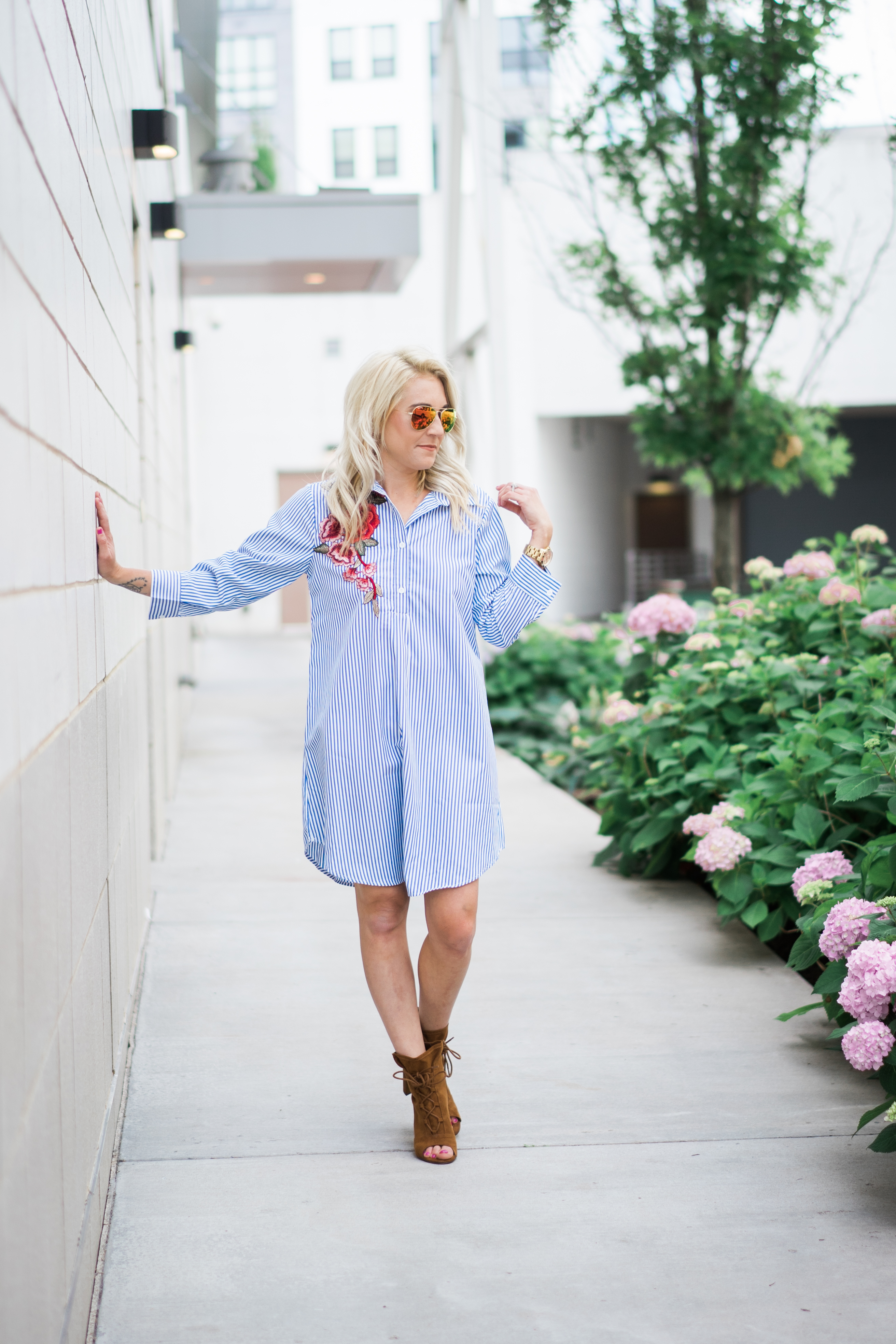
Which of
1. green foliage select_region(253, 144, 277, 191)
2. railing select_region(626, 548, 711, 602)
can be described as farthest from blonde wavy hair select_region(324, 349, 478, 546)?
railing select_region(626, 548, 711, 602)

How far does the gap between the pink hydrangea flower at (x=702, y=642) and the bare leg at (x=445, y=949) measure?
7.42 feet

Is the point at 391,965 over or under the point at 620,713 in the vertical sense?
under

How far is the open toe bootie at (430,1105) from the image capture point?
8.48 ft

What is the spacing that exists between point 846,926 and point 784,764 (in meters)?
1.22

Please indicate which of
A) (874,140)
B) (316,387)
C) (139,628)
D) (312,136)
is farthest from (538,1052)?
(312,136)

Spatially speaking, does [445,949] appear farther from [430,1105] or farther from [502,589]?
[502,589]

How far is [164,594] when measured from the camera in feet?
8.65

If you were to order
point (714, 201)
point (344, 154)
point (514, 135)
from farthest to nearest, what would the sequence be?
point (344, 154), point (514, 135), point (714, 201)

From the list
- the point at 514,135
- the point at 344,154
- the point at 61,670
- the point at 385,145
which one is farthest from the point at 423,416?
the point at 344,154

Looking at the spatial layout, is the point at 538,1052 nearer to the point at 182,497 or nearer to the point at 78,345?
the point at 78,345

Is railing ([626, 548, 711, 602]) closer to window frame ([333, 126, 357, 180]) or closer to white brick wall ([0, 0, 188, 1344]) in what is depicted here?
window frame ([333, 126, 357, 180])

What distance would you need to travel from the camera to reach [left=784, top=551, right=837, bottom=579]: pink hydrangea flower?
5047 mm

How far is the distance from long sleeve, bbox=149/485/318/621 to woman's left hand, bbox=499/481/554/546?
0.41 meters

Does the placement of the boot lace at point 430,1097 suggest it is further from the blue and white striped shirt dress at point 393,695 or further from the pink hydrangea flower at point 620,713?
the pink hydrangea flower at point 620,713
